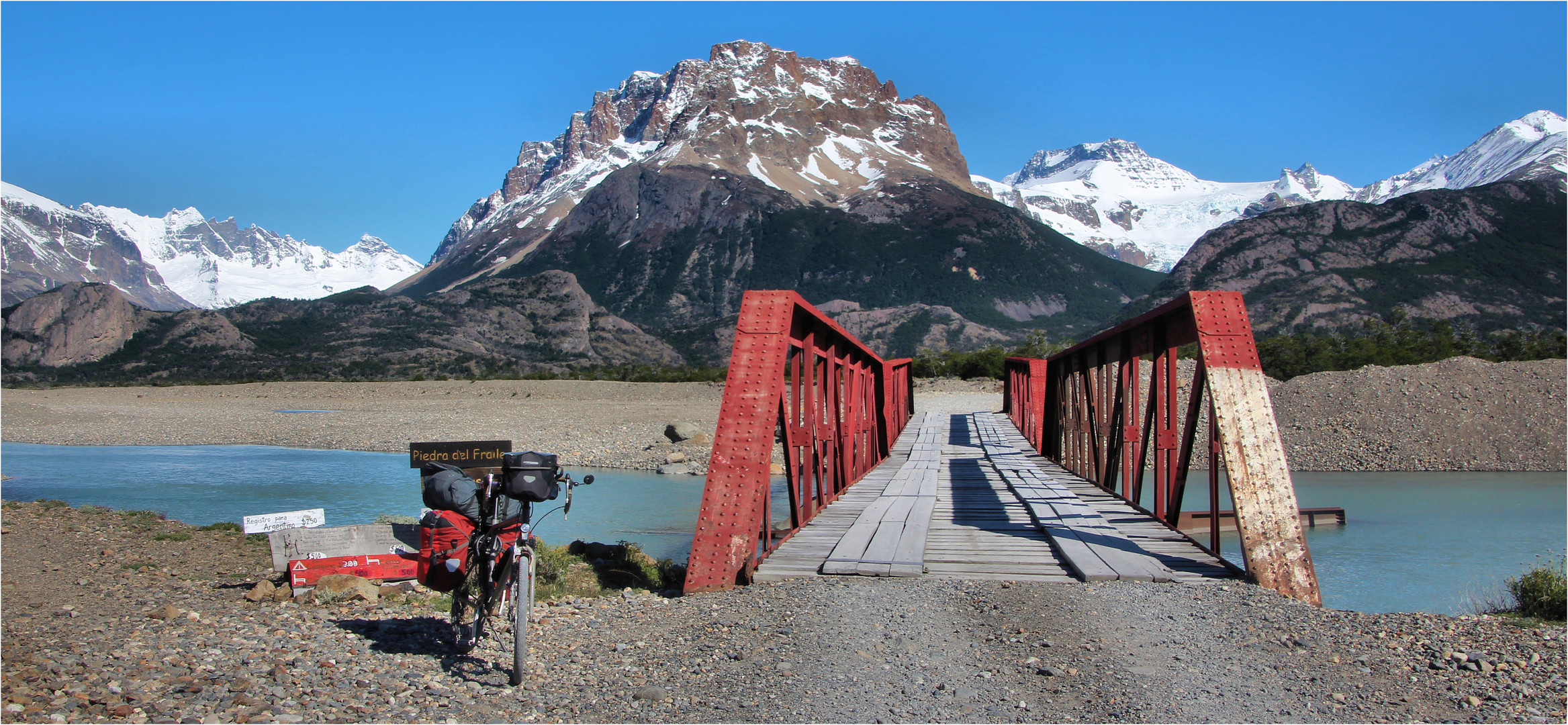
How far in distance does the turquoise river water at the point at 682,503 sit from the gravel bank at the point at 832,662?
4774 millimetres

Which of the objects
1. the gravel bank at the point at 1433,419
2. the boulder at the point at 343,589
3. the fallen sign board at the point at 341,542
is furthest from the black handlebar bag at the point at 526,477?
the gravel bank at the point at 1433,419

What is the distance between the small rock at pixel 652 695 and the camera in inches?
163

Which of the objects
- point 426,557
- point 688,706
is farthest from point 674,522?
point 688,706

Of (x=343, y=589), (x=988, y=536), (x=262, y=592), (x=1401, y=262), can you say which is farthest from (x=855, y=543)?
(x=1401, y=262)

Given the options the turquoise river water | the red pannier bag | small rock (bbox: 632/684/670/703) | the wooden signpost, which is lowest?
the turquoise river water

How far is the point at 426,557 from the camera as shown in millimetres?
5086

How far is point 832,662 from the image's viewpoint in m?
4.45

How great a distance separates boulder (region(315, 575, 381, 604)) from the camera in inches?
254

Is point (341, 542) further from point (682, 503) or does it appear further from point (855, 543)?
point (682, 503)

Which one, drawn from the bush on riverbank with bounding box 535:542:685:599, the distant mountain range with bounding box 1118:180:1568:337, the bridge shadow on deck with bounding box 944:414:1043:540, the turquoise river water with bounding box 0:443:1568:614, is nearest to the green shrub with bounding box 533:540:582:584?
the bush on riverbank with bounding box 535:542:685:599

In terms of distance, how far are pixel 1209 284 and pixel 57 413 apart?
380 feet

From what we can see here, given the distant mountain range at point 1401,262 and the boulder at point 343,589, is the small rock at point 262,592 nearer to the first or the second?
the boulder at point 343,589

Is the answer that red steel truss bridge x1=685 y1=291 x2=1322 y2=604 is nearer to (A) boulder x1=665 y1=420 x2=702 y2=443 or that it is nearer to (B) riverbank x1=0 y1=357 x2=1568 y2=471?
(B) riverbank x1=0 y1=357 x2=1568 y2=471

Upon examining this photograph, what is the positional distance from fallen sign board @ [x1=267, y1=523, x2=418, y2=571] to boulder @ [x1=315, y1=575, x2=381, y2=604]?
0.80 m
